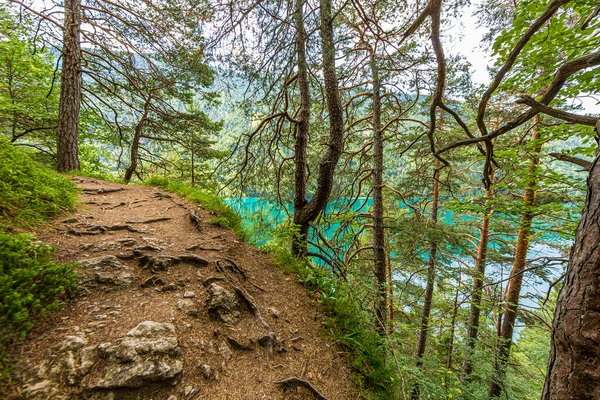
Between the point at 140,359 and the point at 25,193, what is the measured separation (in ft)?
7.79

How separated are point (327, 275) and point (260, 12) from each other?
3.83 metres

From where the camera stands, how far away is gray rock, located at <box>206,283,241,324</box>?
2088 mm

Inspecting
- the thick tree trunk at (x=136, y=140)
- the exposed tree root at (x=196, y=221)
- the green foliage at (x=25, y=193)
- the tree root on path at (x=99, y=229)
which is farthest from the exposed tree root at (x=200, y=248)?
the thick tree trunk at (x=136, y=140)

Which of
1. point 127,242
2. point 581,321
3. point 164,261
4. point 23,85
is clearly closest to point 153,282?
point 164,261

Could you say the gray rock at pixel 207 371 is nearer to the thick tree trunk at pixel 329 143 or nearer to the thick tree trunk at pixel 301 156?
the thick tree trunk at pixel 329 143

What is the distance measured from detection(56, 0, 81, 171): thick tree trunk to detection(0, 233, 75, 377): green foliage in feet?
16.6

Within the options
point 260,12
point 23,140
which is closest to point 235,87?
point 260,12

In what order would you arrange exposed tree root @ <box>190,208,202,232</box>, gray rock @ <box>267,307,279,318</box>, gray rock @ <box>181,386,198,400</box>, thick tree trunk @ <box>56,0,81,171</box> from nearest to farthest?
gray rock @ <box>181,386,198,400</box>
gray rock @ <box>267,307,279,318</box>
exposed tree root @ <box>190,208,202,232</box>
thick tree trunk @ <box>56,0,81,171</box>

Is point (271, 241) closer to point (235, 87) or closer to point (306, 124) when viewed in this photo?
point (306, 124)

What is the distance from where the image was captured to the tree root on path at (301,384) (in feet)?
5.82

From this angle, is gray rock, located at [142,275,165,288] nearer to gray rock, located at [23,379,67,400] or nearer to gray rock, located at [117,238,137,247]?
gray rock, located at [117,238,137,247]

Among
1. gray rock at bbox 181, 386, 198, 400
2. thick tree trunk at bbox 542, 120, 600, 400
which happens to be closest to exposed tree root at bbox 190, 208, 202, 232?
gray rock at bbox 181, 386, 198, 400

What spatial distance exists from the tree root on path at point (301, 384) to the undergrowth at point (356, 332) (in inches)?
19.6

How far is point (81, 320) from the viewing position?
5.00ft
